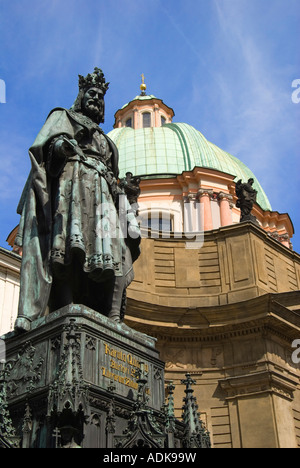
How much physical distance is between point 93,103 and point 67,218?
170 cm

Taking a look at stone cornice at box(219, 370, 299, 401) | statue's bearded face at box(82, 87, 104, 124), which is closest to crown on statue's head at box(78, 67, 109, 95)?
statue's bearded face at box(82, 87, 104, 124)

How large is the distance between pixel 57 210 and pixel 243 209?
1750cm

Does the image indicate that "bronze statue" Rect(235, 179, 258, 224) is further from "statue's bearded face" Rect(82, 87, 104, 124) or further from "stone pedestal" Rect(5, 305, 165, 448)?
"stone pedestal" Rect(5, 305, 165, 448)

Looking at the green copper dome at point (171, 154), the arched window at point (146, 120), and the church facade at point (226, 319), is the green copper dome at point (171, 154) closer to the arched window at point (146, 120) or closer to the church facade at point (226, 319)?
the arched window at point (146, 120)

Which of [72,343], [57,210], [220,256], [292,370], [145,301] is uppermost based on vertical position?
[220,256]

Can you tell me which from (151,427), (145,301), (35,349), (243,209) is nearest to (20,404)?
(35,349)

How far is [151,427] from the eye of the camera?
533 centimetres

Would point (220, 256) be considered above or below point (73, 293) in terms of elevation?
above

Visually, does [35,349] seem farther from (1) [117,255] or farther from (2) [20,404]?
(1) [117,255]

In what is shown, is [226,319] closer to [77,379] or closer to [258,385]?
[258,385]

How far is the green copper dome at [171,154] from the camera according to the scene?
3522cm

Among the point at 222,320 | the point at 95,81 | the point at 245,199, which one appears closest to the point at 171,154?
the point at 245,199
